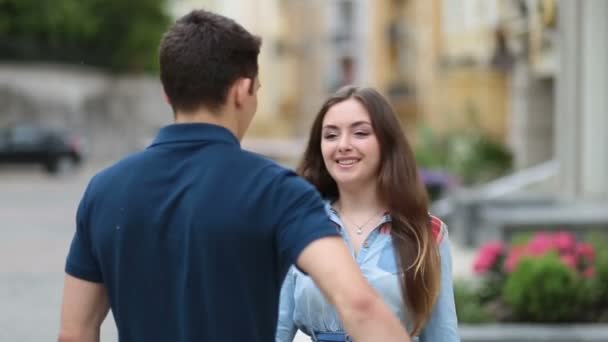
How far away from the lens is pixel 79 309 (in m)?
2.95

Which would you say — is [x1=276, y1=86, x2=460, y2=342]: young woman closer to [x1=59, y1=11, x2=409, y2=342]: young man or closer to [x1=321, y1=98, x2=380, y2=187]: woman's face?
[x1=321, y1=98, x2=380, y2=187]: woman's face

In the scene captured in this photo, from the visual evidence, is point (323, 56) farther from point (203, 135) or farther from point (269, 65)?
point (203, 135)

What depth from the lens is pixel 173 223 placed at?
9.20 feet

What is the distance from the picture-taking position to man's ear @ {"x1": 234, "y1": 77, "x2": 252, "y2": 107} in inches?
112

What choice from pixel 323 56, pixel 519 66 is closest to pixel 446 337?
pixel 519 66

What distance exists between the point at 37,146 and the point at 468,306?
30.2 metres

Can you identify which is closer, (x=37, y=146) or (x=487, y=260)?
(x=487, y=260)

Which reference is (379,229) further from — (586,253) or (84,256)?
(586,253)

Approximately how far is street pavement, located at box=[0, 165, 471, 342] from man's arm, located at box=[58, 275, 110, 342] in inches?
43.0

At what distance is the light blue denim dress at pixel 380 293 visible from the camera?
3727 millimetres

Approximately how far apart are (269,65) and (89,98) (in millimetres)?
12180

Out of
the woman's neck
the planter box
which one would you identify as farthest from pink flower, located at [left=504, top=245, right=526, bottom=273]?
the woman's neck

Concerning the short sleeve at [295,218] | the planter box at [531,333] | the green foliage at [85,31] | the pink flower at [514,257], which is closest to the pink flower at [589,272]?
the pink flower at [514,257]

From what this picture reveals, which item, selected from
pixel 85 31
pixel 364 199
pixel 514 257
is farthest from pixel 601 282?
pixel 85 31
